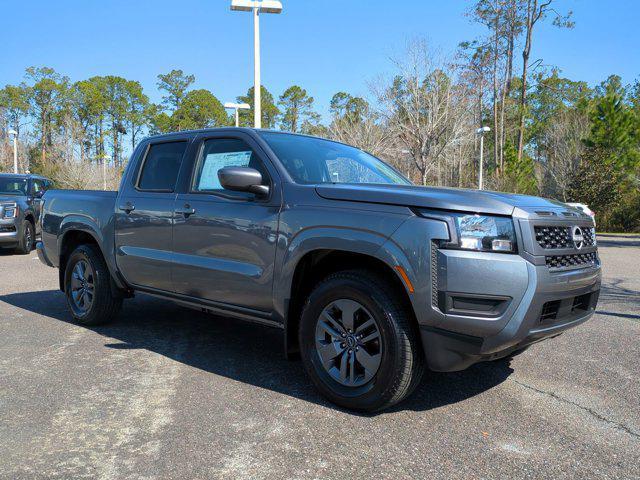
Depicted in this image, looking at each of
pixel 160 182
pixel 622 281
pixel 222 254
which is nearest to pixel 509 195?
pixel 222 254

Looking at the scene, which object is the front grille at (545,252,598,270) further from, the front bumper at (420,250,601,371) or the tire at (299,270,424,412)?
the tire at (299,270,424,412)

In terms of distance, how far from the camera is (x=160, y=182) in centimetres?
484

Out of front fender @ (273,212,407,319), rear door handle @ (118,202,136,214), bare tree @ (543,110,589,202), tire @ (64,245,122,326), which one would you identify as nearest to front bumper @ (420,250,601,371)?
front fender @ (273,212,407,319)

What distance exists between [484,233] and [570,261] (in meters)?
0.70

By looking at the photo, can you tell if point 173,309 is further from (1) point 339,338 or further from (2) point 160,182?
(1) point 339,338

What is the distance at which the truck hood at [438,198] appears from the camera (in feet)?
10.00

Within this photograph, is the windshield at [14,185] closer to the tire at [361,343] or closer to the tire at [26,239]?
the tire at [26,239]

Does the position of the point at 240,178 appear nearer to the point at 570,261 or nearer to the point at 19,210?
the point at 570,261

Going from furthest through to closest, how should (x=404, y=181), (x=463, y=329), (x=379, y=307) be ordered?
(x=404, y=181) < (x=379, y=307) < (x=463, y=329)

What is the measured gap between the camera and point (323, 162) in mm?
Answer: 4363

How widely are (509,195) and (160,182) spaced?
294 cm

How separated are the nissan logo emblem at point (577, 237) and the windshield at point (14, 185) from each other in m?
13.2

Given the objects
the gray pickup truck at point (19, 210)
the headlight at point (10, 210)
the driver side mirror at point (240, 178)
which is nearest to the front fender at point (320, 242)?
the driver side mirror at point (240, 178)

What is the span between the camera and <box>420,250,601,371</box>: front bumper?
9.73 feet
